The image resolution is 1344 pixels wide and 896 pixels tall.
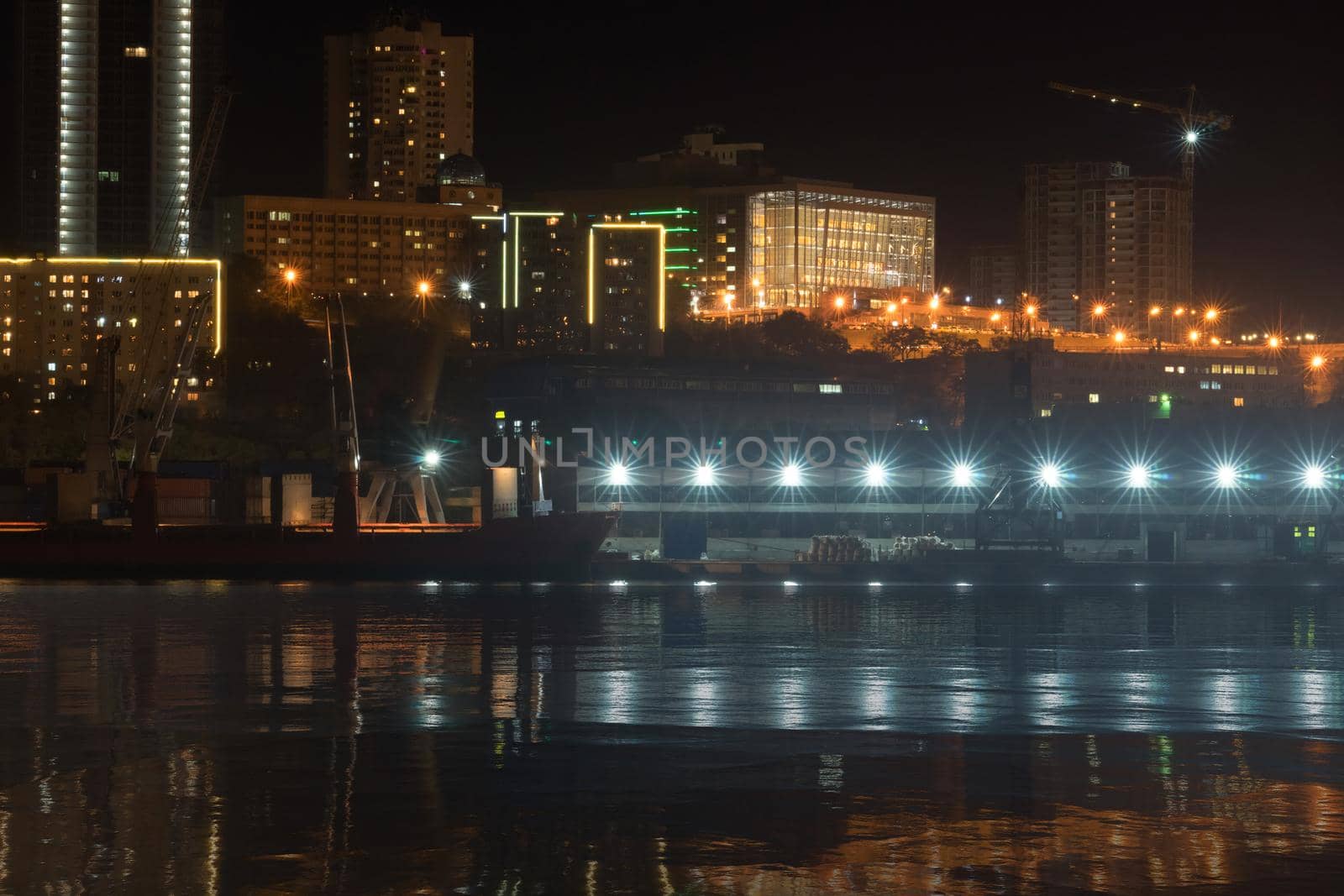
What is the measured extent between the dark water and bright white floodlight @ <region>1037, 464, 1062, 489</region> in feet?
147

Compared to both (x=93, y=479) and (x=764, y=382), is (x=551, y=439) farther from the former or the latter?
(x=764, y=382)

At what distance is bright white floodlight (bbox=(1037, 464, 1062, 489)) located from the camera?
3366 inches

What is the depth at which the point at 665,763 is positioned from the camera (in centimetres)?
2097

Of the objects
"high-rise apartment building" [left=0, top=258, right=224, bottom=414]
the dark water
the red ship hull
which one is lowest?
the dark water

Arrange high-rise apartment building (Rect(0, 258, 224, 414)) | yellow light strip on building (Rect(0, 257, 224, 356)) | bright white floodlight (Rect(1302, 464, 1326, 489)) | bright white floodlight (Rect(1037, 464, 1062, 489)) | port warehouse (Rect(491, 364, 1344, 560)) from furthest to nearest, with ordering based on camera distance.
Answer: high-rise apartment building (Rect(0, 258, 224, 414)) < yellow light strip on building (Rect(0, 257, 224, 356)) < bright white floodlight (Rect(1302, 464, 1326, 489)) < port warehouse (Rect(491, 364, 1344, 560)) < bright white floodlight (Rect(1037, 464, 1062, 489))

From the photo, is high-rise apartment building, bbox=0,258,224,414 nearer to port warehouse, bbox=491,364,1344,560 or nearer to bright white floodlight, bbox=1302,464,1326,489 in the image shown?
port warehouse, bbox=491,364,1344,560

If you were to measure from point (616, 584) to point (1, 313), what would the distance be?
14045 centimetres

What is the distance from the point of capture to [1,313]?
19062 centimetres

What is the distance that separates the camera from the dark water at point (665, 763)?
15.8 meters

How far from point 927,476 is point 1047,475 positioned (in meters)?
15.5

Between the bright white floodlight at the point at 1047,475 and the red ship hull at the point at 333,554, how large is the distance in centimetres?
2203

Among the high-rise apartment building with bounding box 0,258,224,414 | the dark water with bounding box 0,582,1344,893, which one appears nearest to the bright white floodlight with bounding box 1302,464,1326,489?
the dark water with bounding box 0,582,1344,893

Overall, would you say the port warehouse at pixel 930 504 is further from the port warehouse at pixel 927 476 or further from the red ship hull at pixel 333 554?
the red ship hull at pixel 333 554

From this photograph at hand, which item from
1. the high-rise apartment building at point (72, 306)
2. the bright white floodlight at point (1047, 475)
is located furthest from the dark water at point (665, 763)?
the high-rise apartment building at point (72, 306)
